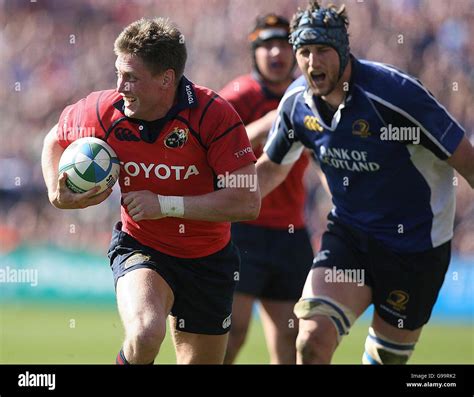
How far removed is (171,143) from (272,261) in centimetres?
263

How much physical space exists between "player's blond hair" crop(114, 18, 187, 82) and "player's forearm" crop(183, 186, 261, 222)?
2.55 feet

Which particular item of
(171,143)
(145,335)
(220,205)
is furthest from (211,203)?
(145,335)

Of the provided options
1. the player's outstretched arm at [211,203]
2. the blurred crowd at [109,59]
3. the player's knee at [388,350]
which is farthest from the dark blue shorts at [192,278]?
the blurred crowd at [109,59]

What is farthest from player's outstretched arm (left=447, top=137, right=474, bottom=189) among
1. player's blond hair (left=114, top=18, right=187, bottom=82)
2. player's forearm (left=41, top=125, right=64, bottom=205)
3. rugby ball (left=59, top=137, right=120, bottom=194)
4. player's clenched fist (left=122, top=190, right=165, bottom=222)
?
player's forearm (left=41, top=125, right=64, bottom=205)

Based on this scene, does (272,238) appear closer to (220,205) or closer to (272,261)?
(272,261)

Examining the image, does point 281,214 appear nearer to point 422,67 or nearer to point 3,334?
point 3,334

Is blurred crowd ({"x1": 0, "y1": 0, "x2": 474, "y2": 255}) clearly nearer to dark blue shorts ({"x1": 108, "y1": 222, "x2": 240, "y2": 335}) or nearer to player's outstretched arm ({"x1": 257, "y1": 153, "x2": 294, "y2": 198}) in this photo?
player's outstretched arm ({"x1": 257, "y1": 153, "x2": 294, "y2": 198})

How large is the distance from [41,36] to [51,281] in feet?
17.0

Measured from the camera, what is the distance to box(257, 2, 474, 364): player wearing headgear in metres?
6.27

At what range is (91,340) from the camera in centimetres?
1264

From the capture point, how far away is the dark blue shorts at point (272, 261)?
8.09 m

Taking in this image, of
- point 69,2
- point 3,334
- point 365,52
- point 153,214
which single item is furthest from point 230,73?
point 153,214
